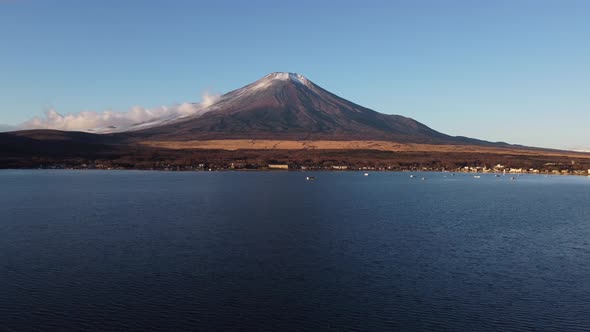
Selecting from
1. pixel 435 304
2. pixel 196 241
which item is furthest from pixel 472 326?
pixel 196 241

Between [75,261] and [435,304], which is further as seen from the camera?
[75,261]

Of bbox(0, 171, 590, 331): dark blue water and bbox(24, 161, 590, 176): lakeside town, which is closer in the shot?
bbox(0, 171, 590, 331): dark blue water

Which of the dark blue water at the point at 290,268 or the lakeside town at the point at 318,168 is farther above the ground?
the lakeside town at the point at 318,168

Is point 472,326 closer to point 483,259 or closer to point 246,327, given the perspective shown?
point 246,327

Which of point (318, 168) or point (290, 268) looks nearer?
point (290, 268)

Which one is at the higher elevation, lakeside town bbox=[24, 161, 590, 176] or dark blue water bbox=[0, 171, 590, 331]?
lakeside town bbox=[24, 161, 590, 176]

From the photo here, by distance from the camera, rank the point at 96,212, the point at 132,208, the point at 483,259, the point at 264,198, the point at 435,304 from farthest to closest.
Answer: the point at 264,198 < the point at 132,208 < the point at 96,212 < the point at 483,259 < the point at 435,304

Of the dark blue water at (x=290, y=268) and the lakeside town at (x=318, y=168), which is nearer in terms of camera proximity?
the dark blue water at (x=290, y=268)

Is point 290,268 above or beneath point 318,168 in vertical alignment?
beneath
